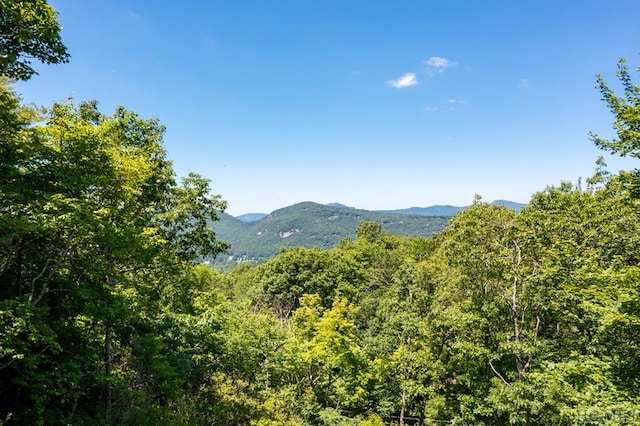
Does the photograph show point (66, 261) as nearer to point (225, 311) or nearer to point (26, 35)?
point (26, 35)

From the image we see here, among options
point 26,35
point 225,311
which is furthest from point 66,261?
point 225,311

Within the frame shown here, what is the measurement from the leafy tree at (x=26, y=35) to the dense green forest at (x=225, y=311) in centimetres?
4

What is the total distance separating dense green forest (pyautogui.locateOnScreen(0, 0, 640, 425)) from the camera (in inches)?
311

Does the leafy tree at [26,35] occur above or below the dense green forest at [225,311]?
above

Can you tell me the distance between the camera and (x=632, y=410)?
26.9ft

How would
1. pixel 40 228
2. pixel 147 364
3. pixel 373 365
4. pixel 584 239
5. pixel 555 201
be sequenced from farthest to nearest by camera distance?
1. pixel 373 365
2. pixel 555 201
3. pixel 584 239
4. pixel 147 364
5. pixel 40 228

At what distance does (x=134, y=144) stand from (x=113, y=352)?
7.66m

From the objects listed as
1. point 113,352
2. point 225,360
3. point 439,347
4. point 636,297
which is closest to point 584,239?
point 636,297

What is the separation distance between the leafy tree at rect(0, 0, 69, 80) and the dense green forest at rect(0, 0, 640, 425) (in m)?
0.04

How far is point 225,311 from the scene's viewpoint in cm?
1877

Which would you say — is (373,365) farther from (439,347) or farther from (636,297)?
(636,297)

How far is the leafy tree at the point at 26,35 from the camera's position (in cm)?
698

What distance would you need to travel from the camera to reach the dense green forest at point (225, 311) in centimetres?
791

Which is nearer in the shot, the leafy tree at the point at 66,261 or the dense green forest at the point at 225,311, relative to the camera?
the leafy tree at the point at 66,261
